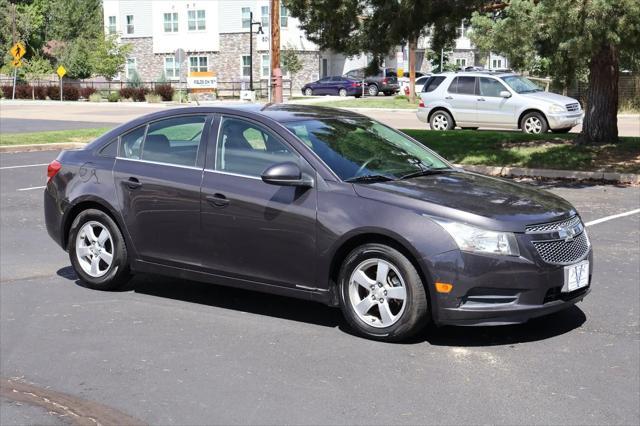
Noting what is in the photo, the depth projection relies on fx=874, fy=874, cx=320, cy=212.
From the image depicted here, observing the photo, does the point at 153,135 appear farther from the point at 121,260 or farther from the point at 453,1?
the point at 453,1

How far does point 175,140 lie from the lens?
7051mm

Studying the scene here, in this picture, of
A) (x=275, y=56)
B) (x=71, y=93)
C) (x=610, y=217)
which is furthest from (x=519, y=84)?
(x=71, y=93)

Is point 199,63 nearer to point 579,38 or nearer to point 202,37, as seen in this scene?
point 202,37

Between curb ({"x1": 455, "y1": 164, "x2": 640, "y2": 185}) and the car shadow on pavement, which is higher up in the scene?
curb ({"x1": 455, "y1": 164, "x2": 640, "y2": 185})

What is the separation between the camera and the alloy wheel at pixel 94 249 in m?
7.29

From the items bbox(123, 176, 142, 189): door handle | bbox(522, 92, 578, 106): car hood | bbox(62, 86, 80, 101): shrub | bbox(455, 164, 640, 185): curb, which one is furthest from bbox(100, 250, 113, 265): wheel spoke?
bbox(62, 86, 80, 101): shrub

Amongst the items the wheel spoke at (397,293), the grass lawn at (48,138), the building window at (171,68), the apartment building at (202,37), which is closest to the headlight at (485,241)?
the wheel spoke at (397,293)

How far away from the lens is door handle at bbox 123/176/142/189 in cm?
702

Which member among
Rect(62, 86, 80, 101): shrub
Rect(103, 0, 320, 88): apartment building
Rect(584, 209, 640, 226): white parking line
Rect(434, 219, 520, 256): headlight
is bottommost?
Rect(584, 209, 640, 226): white parking line

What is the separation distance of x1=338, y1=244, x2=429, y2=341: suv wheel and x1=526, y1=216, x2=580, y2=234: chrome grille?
81 centimetres

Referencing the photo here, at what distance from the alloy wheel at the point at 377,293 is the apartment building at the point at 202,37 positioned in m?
54.1

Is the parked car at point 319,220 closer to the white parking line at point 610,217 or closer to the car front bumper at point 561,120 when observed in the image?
the white parking line at point 610,217

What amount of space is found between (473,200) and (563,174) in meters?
10.2

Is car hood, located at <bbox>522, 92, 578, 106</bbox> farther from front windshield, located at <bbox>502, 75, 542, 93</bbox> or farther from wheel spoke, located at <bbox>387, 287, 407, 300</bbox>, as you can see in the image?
wheel spoke, located at <bbox>387, 287, 407, 300</bbox>
